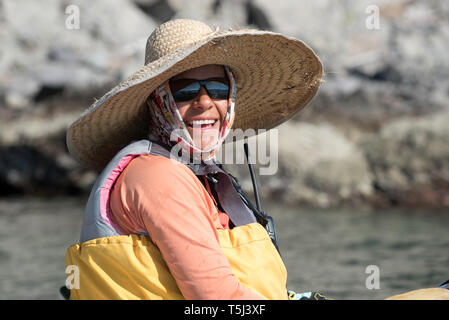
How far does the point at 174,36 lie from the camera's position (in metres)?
2.14

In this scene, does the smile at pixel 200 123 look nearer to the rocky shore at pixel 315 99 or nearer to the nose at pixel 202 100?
the nose at pixel 202 100

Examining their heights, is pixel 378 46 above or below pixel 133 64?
above

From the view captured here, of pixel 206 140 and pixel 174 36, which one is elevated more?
pixel 174 36

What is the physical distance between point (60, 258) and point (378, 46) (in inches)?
393

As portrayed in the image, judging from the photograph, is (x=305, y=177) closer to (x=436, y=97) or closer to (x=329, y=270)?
(x=436, y=97)

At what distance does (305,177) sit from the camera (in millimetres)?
9398

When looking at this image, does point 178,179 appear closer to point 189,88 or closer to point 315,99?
point 189,88

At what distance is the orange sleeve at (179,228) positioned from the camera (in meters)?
1.72

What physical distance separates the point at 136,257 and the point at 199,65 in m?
0.68

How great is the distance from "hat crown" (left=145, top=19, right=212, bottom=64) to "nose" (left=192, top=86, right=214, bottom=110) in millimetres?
171

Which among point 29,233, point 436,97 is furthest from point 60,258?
point 436,97
